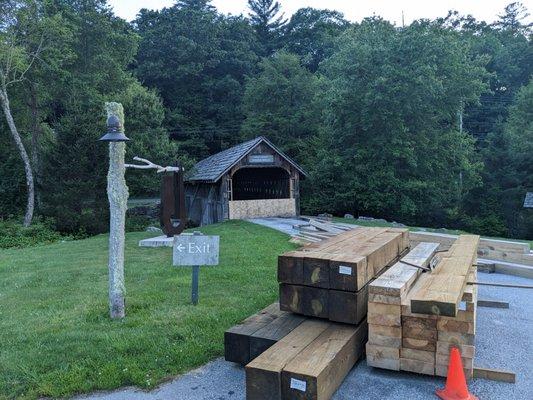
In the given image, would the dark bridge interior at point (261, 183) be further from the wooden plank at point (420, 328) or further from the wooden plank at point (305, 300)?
the wooden plank at point (420, 328)

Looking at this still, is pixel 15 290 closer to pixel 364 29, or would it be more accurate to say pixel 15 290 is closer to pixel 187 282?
pixel 187 282

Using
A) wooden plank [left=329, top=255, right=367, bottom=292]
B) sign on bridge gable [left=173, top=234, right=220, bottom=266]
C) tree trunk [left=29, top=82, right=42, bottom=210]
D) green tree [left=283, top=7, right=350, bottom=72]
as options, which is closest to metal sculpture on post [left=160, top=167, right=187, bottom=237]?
sign on bridge gable [left=173, top=234, right=220, bottom=266]

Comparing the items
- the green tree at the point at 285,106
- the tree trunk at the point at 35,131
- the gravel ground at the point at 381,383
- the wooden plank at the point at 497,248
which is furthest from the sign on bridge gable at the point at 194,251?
the green tree at the point at 285,106

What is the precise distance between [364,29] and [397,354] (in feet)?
71.1

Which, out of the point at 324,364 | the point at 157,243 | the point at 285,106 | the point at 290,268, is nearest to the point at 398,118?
the point at 285,106

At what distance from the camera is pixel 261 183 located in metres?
23.0

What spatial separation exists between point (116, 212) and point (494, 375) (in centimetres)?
417

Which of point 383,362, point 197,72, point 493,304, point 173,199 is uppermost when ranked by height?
point 197,72

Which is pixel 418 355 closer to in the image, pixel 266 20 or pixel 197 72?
pixel 197 72

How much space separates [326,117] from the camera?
22.7m

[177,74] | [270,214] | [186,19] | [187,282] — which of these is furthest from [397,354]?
[186,19]

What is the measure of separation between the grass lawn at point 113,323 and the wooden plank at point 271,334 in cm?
59

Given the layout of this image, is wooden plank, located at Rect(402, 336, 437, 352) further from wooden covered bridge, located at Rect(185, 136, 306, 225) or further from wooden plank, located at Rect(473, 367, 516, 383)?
wooden covered bridge, located at Rect(185, 136, 306, 225)

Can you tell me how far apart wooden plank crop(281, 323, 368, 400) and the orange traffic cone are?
0.74m
